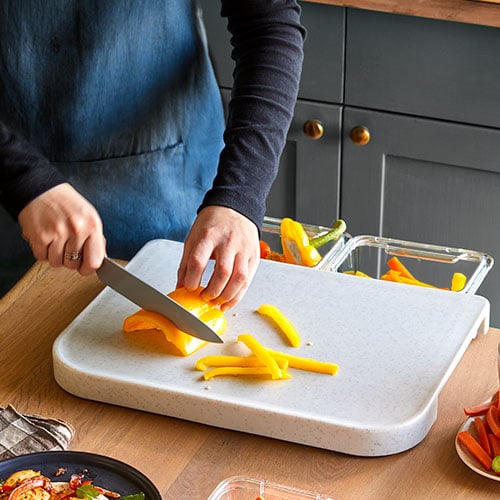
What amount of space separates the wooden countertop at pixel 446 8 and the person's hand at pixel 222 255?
3.20 ft

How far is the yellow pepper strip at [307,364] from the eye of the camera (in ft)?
4.28

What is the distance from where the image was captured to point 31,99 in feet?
5.65

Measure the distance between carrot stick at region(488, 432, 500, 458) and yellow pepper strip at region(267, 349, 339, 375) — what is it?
21 centimetres

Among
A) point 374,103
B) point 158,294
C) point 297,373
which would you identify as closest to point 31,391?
point 158,294

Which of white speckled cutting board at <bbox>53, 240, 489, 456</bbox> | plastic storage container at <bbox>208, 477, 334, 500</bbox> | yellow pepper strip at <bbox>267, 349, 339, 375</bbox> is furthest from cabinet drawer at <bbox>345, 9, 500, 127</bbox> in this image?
plastic storage container at <bbox>208, 477, 334, 500</bbox>

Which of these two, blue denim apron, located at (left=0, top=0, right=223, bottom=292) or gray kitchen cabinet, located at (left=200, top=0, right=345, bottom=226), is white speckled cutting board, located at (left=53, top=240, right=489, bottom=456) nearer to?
blue denim apron, located at (left=0, top=0, right=223, bottom=292)

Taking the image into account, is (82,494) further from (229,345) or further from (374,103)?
(374,103)

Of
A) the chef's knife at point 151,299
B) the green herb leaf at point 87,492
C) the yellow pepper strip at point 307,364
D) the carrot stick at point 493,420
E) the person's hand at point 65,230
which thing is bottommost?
the yellow pepper strip at point 307,364

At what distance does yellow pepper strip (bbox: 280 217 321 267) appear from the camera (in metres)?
1.61

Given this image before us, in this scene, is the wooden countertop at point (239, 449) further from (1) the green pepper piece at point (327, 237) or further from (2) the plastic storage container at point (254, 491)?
(1) the green pepper piece at point (327, 237)

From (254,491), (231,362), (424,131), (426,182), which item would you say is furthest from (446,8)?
(254,491)

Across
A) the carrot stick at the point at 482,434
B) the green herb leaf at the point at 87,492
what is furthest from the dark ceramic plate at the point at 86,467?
the carrot stick at the point at 482,434

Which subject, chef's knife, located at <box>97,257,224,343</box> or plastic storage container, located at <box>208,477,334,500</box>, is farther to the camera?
chef's knife, located at <box>97,257,224,343</box>

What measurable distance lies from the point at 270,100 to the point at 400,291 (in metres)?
0.33
